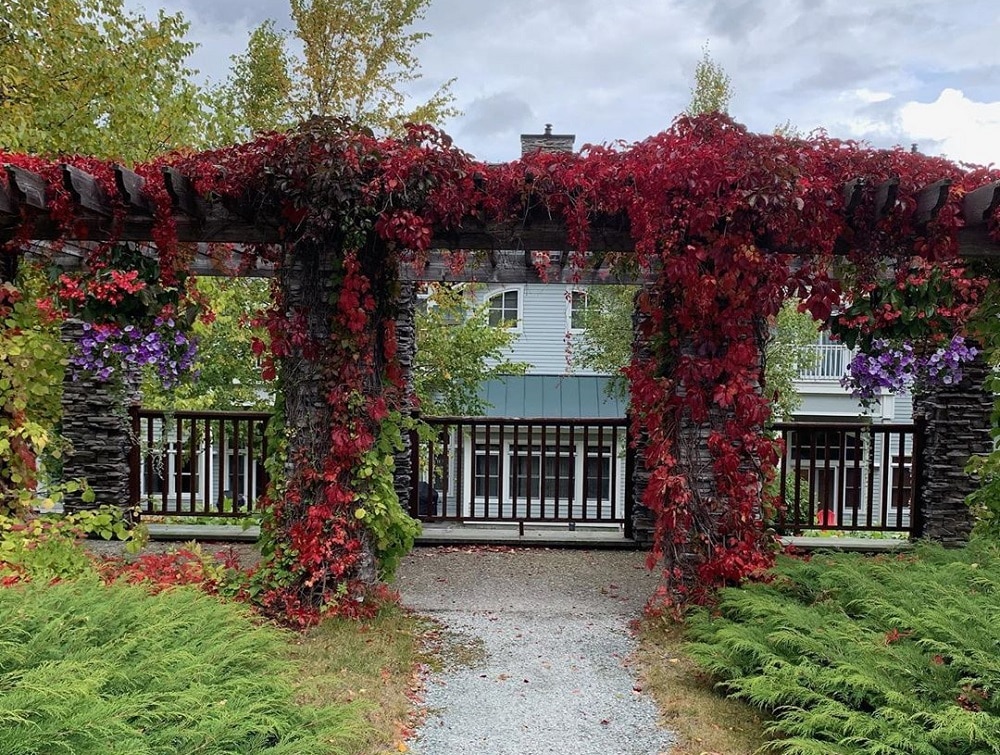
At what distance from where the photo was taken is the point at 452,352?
29.0 feet

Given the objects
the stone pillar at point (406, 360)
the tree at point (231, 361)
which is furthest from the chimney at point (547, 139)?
the tree at point (231, 361)

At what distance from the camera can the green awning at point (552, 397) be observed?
11.9 meters

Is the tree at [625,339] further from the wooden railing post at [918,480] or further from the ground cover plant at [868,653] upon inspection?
the ground cover plant at [868,653]

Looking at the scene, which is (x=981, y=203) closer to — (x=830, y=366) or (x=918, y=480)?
(x=918, y=480)

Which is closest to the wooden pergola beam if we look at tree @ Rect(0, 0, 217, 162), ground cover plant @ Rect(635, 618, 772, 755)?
ground cover plant @ Rect(635, 618, 772, 755)

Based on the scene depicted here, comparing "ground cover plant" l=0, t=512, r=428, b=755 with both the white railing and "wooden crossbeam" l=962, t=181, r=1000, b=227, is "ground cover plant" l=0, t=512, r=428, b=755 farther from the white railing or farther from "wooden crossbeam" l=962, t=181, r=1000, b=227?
the white railing

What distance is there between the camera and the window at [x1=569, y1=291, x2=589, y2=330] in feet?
37.7

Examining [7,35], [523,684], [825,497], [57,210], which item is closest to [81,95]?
[7,35]

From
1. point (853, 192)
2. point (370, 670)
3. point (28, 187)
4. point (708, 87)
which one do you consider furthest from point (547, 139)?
point (370, 670)

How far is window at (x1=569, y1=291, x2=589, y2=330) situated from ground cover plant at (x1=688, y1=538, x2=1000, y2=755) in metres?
8.08

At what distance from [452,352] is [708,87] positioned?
7599 millimetres

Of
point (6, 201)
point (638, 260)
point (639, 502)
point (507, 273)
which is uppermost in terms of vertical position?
point (6, 201)

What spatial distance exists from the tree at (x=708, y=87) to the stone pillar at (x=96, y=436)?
35.3ft

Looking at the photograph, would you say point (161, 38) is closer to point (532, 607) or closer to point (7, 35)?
point (7, 35)
